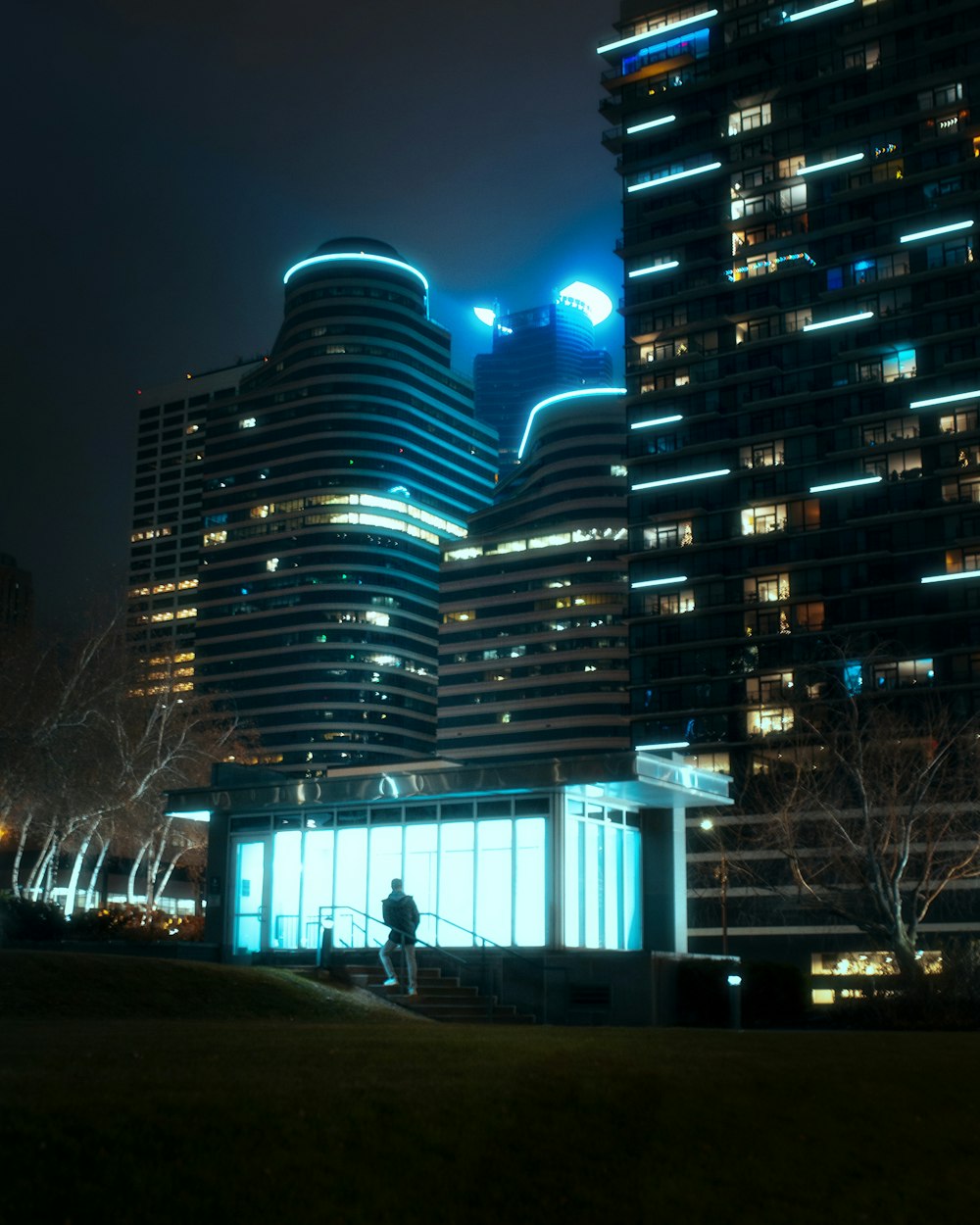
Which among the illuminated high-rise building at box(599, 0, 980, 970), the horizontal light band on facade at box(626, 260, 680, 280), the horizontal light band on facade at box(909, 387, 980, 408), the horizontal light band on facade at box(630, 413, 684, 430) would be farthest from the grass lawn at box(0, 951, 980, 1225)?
the horizontal light band on facade at box(626, 260, 680, 280)

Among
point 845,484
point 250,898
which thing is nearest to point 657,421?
point 845,484

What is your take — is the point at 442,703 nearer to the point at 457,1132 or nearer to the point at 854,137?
the point at 854,137

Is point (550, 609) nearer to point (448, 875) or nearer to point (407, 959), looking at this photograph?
point (448, 875)

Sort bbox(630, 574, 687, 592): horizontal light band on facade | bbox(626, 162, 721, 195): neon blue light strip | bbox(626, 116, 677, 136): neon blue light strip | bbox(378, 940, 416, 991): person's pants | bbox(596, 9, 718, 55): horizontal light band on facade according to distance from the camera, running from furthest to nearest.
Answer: bbox(596, 9, 718, 55): horizontal light band on facade < bbox(626, 116, 677, 136): neon blue light strip < bbox(626, 162, 721, 195): neon blue light strip < bbox(630, 574, 687, 592): horizontal light band on facade < bbox(378, 940, 416, 991): person's pants

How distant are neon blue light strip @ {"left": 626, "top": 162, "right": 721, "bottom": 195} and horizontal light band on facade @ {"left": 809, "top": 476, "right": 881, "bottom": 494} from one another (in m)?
33.8

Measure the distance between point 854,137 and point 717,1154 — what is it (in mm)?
124216

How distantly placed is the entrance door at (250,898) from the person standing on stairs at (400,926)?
7767mm

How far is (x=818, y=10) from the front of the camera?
423 ft

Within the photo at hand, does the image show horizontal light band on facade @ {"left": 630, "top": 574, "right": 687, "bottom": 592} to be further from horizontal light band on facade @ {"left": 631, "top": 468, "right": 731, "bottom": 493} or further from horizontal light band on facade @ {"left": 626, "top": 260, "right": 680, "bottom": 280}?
horizontal light band on facade @ {"left": 626, "top": 260, "right": 680, "bottom": 280}

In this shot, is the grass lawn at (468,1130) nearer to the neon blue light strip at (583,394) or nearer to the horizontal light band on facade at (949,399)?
the horizontal light band on facade at (949,399)

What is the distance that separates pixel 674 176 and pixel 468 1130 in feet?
430

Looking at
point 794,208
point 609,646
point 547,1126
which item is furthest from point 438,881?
point 609,646

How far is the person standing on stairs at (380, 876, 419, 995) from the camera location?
27891mm

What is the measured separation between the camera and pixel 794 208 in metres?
127
